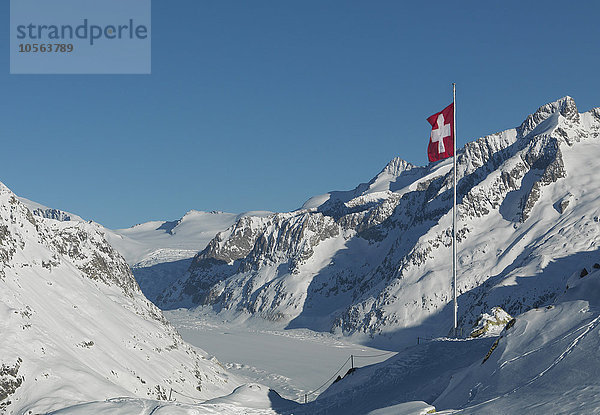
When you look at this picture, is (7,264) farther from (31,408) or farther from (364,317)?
(364,317)

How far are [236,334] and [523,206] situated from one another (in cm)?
8506

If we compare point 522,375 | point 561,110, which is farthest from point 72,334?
point 561,110

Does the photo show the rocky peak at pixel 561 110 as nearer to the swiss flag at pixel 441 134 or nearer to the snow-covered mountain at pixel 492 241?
the snow-covered mountain at pixel 492 241

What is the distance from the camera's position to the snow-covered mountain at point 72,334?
4091 centimetres

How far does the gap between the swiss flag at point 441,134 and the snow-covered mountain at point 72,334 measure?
88.8 ft

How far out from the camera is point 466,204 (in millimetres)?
162250

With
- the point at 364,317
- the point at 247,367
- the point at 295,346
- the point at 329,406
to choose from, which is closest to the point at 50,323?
the point at 329,406

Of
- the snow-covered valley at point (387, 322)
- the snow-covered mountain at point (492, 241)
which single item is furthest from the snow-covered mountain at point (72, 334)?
the snow-covered mountain at point (492, 241)

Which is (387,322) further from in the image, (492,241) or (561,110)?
(561,110)

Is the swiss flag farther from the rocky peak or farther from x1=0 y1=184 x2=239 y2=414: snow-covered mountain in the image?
the rocky peak

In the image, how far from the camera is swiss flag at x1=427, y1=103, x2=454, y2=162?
41.4 meters

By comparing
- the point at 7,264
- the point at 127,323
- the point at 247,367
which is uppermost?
the point at 7,264

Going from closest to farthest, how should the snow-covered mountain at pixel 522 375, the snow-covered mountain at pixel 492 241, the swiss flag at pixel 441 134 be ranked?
the snow-covered mountain at pixel 522 375 < the swiss flag at pixel 441 134 < the snow-covered mountain at pixel 492 241

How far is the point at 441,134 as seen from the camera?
42156 mm
